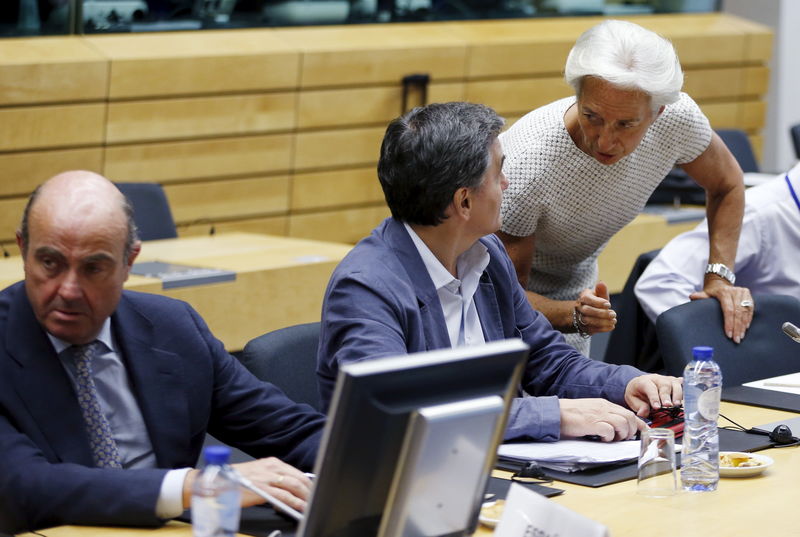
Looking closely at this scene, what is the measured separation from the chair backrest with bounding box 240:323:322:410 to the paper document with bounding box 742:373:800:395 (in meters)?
1.06

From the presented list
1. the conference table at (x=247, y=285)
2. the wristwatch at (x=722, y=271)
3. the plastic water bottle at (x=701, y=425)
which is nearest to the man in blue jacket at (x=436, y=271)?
the plastic water bottle at (x=701, y=425)

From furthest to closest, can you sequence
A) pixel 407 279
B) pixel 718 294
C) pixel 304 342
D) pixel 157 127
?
pixel 157 127 < pixel 718 294 < pixel 304 342 < pixel 407 279

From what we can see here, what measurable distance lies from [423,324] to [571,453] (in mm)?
388

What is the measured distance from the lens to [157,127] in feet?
21.4

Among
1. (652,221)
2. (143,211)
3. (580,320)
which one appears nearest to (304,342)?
(580,320)

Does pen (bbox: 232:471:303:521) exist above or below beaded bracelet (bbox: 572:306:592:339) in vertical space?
above

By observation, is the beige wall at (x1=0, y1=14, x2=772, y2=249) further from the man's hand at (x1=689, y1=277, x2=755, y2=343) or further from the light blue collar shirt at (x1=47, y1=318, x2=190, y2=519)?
the light blue collar shirt at (x1=47, y1=318, x2=190, y2=519)

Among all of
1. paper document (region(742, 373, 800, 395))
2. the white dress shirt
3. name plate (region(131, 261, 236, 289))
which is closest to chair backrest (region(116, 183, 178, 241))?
name plate (region(131, 261, 236, 289))

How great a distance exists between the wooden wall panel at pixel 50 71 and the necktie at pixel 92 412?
3.95 metres

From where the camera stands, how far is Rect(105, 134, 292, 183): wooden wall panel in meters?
6.45

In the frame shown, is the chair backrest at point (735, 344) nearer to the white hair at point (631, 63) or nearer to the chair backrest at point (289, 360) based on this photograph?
the white hair at point (631, 63)

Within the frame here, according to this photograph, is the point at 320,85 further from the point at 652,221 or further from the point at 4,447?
the point at 4,447

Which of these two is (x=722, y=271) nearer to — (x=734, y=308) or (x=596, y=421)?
(x=734, y=308)

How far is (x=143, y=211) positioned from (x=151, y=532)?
10.3ft
